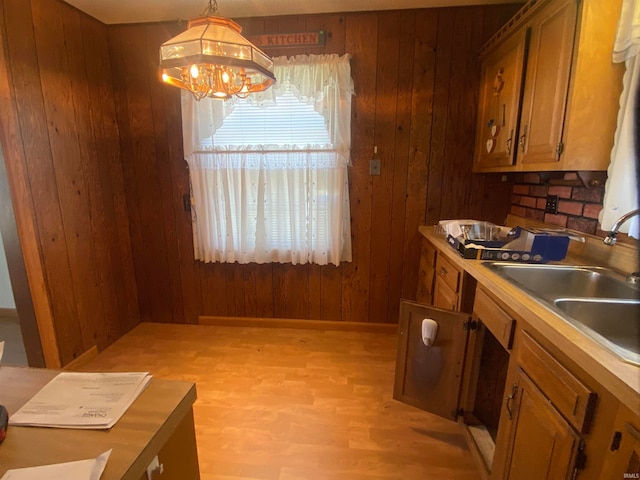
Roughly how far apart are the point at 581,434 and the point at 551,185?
1522mm

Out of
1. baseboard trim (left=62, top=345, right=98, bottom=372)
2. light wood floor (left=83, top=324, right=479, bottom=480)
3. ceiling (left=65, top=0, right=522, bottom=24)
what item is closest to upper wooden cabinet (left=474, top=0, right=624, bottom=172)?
ceiling (left=65, top=0, right=522, bottom=24)

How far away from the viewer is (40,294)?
197 centimetres

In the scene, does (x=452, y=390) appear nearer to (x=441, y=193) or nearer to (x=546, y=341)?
(x=546, y=341)

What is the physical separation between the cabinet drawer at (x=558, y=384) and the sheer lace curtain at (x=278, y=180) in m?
1.61

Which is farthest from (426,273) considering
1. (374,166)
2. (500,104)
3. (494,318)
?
(500,104)

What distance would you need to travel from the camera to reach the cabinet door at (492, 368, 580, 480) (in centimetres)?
86

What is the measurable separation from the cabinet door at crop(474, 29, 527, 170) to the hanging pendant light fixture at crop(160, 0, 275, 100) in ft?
4.36

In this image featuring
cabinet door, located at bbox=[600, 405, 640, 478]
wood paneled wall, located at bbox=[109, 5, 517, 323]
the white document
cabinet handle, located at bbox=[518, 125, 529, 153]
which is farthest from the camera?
wood paneled wall, located at bbox=[109, 5, 517, 323]

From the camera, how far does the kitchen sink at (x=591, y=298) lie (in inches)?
39.3

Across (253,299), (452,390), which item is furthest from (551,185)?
(253,299)

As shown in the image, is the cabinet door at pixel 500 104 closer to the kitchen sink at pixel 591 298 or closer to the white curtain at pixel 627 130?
the white curtain at pixel 627 130

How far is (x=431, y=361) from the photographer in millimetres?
1611

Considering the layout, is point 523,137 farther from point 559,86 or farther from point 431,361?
point 431,361

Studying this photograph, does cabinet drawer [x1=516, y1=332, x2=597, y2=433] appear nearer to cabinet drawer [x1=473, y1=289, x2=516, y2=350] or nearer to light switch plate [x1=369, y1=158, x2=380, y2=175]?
cabinet drawer [x1=473, y1=289, x2=516, y2=350]
